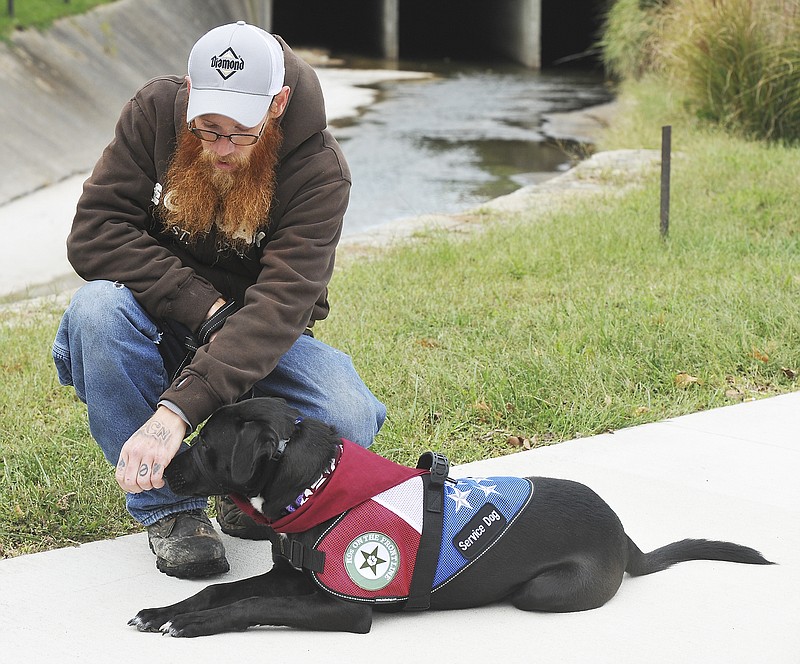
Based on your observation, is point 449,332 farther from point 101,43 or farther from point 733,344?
point 101,43

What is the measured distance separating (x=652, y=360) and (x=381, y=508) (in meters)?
2.32

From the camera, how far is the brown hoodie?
283 cm

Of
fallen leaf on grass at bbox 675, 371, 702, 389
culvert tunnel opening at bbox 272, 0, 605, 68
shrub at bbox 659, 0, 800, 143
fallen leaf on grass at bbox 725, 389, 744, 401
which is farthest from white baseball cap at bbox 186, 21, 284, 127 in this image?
culvert tunnel opening at bbox 272, 0, 605, 68

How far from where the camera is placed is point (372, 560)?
2426 millimetres

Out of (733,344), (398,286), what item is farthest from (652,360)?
(398,286)

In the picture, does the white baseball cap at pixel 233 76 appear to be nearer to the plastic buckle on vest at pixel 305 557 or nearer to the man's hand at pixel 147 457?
the man's hand at pixel 147 457

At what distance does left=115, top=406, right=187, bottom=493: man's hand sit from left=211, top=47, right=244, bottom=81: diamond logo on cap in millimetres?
901

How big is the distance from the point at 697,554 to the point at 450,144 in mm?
11552

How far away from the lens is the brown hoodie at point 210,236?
2834 millimetres

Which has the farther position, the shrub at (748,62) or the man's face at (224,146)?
the shrub at (748,62)

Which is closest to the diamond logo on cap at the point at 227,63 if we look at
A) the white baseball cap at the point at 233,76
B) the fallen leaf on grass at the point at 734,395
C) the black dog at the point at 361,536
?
the white baseball cap at the point at 233,76

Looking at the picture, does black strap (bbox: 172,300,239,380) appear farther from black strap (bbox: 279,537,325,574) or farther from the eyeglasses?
black strap (bbox: 279,537,325,574)

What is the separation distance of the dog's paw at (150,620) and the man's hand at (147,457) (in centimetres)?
30

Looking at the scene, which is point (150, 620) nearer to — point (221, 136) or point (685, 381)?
point (221, 136)
